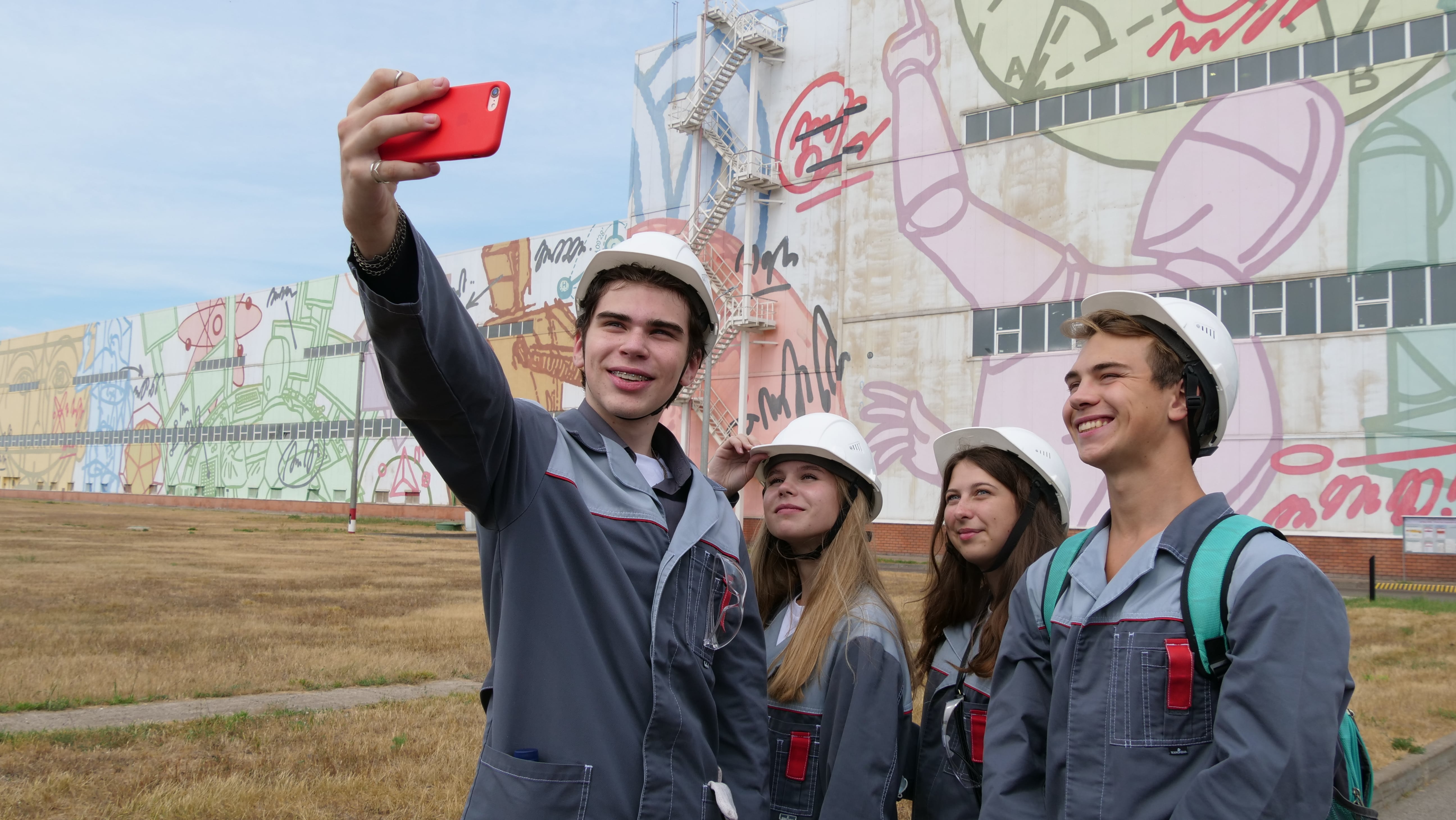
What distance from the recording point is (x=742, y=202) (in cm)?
3231

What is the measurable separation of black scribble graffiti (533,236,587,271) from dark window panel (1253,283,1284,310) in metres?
24.0

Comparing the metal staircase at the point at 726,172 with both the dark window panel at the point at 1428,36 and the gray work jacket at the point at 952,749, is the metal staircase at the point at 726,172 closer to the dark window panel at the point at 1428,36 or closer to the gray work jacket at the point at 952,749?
the dark window panel at the point at 1428,36

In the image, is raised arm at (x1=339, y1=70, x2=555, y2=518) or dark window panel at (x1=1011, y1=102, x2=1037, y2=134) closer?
raised arm at (x1=339, y1=70, x2=555, y2=518)

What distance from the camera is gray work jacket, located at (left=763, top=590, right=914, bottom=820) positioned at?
292 cm

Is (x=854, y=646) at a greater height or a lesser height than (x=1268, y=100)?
lesser

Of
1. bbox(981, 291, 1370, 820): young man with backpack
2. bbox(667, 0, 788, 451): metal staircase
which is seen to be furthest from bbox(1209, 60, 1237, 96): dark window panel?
bbox(981, 291, 1370, 820): young man with backpack

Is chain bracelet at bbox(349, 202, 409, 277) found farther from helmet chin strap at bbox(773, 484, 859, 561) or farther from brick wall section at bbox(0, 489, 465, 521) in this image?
brick wall section at bbox(0, 489, 465, 521)

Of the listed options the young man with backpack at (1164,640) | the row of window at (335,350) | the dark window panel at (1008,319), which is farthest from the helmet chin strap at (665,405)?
the row of window at (335,350)

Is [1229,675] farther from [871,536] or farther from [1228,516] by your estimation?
[871,536]

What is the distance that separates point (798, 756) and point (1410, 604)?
18204 millimetres

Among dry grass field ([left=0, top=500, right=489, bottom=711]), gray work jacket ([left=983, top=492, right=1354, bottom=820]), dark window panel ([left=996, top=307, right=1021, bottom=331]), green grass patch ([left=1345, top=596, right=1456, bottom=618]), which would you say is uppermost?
dark window panel ([left=996, top=307, right=1021, bottom=331])

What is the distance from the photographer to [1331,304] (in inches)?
910

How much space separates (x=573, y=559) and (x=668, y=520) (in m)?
0.32

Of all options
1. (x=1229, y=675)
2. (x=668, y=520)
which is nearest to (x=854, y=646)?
(x=668, y=520)
